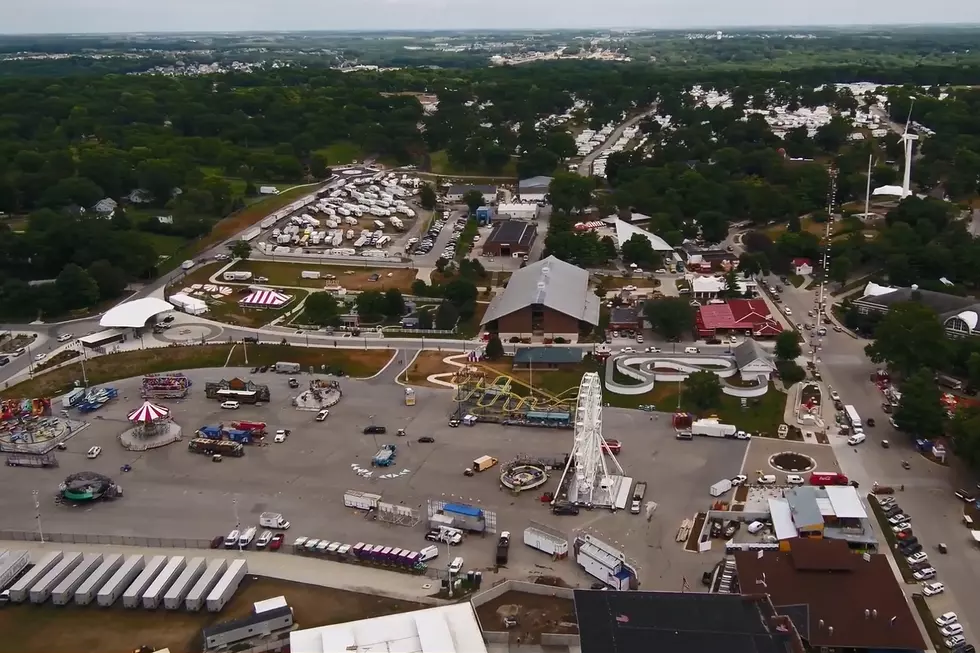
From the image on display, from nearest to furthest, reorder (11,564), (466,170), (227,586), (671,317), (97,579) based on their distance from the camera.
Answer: (227,586), (97,579), (11,564), (671,317), (466,170)

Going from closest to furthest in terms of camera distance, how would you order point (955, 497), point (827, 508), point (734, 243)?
point (827, 508) < point (955, 497) < point (734, 243)

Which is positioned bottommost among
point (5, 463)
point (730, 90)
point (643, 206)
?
point (5, 463)

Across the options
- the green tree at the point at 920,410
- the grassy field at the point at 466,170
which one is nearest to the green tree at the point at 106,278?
the grassy field at the point at 466,170

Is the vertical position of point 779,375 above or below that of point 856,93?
below

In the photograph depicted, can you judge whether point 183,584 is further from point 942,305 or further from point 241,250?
point 942,305

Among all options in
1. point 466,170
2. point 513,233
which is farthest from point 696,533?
point 466,170

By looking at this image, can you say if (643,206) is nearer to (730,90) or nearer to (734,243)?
(734,243)

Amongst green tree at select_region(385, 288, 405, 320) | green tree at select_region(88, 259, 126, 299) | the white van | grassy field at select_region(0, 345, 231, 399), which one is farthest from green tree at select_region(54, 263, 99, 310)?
the white van

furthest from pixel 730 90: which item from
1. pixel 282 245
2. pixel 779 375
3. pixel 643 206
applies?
pixel 779 375
